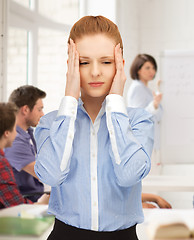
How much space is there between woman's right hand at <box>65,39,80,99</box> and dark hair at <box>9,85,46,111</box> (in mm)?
1882

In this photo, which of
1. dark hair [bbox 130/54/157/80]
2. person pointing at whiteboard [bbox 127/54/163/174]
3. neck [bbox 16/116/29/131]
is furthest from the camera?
dark hair [bbox 130/54/157/80]

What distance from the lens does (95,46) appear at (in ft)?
3.06

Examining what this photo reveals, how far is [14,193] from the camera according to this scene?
2197 mm

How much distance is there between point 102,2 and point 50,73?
1278mm

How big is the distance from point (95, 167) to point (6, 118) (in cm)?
144

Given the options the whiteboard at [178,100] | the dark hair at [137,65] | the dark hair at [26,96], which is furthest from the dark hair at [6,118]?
the whiteboard at [178,100]

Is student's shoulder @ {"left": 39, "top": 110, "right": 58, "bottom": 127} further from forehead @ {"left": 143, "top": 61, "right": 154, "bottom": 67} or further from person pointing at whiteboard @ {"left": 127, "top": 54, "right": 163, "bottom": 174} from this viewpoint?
forehead @ {"left": 143, "top": 61, "right": 154, "bottom": 67}

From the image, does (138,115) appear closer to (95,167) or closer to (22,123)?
(95,167)

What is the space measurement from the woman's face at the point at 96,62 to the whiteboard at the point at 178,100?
14.1ft

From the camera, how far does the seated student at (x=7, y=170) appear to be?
7.17 ft

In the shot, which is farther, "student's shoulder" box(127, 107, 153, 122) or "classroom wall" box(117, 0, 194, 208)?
"classroom wall" box(117, 0, 194, 208)

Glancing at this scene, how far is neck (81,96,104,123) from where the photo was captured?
1.01 meters

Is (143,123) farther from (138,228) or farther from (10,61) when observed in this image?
(10,61)

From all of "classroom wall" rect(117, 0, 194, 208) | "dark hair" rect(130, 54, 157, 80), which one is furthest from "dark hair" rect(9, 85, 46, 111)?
"classroom wall" rect(117, 0, 194, 208)
